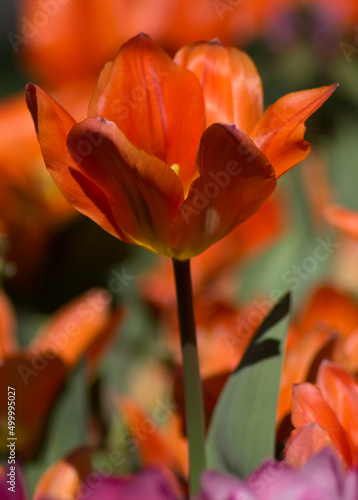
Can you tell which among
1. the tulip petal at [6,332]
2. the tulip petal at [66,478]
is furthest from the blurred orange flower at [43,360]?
the tulip petal at [66,478]

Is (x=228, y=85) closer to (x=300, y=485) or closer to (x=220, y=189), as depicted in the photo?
(x=220, y=189)

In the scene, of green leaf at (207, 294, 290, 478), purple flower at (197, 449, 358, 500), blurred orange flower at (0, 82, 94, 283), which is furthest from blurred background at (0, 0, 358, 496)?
purple flower at (197, 449, 358, 500)

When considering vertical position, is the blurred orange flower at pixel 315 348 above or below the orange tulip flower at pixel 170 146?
below

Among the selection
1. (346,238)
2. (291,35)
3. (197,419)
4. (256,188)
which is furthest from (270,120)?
(291,35)

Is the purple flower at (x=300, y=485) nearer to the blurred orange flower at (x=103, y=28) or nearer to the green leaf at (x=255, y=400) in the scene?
the green leaf at (x=255, y=400)

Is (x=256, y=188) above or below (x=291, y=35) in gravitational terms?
above

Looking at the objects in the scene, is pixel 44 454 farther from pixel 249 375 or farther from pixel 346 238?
pixel 346 238

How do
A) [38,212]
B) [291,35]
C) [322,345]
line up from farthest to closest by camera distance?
[291,35], [38,212], [322,345]
